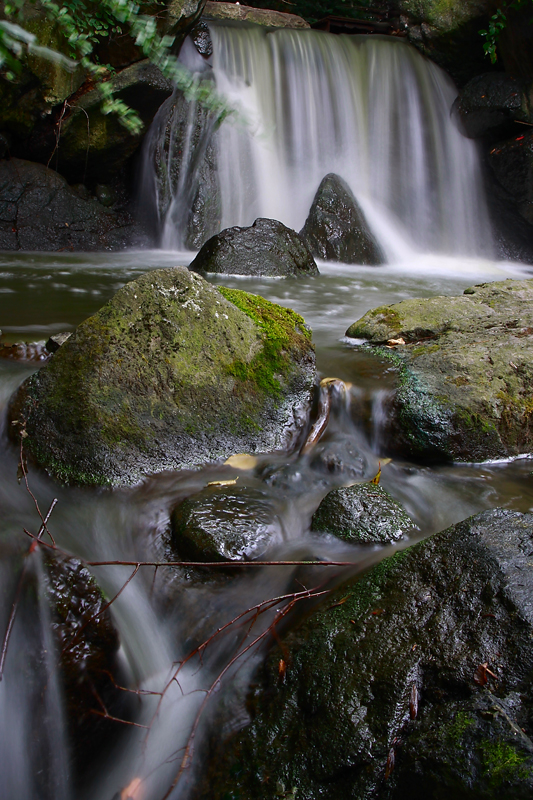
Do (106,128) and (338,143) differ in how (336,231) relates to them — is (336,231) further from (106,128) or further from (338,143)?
(106,128)

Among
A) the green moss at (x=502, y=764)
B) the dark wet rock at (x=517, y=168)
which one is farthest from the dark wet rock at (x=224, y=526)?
the dark wet rock at (x=517, y=168)

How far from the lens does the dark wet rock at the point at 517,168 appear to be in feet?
35.2

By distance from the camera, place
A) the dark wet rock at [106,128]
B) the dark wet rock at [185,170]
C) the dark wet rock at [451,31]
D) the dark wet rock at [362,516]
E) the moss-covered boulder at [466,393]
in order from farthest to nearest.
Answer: the dark wet rock at [451,31] < the dark wet rock at [185,170] < the dark wet rock at [106,128] < the moss-covered boulder at [466,393] < the dark wet rock at [362,516]

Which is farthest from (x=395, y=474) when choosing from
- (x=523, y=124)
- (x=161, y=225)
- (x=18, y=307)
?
(x=523, y=124)

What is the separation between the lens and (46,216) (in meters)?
9.88

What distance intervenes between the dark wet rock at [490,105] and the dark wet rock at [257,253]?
5913 mm

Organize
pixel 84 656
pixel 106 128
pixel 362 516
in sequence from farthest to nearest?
pixel 106 128 → pixel 362 516 → pixel 84 656

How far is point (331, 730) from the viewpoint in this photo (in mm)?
1638

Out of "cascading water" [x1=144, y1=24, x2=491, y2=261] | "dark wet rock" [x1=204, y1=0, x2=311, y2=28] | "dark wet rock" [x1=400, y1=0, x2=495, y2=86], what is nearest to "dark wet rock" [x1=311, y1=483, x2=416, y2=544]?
"cascading water" [x1=144, y1=24, x2=491, y2=261]

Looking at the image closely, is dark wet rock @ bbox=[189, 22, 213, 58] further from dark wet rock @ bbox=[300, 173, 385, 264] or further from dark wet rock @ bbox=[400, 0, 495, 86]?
dark wet rock @ bbox=[400, 0, 495, 86]

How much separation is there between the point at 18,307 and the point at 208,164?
6.25 m

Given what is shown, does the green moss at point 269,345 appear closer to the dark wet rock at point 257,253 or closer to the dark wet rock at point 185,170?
the dark wet rock at point 257,253

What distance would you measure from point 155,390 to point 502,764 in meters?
2.31

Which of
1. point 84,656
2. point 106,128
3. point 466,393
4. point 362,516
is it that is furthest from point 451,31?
point 84,656
